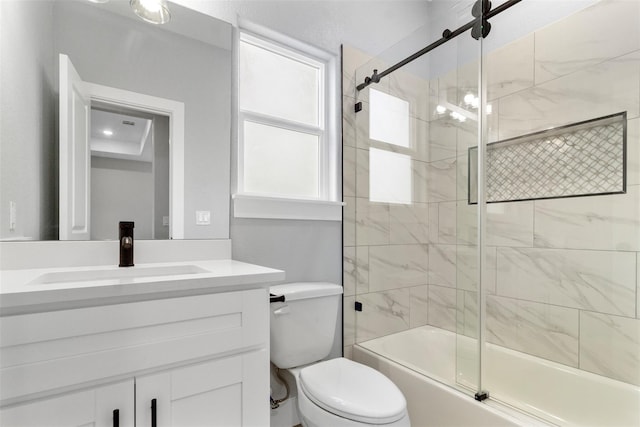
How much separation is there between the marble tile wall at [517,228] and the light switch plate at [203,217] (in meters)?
0.80

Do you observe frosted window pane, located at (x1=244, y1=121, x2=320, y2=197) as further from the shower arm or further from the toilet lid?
the toilet lid

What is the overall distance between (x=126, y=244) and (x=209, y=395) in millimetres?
622

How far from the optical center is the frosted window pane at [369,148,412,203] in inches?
79.1

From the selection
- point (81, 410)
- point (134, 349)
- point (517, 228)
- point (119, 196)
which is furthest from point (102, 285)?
point (517, 228)

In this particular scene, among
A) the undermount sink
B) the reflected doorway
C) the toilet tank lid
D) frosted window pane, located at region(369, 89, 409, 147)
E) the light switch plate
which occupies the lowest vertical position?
the toilet tank lid

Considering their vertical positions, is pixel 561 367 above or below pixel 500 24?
below

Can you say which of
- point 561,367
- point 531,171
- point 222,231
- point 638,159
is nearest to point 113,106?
point 222,231

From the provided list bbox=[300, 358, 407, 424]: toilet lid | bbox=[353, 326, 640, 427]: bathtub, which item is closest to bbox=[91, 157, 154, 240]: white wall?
bbox=[300, 358, 407, 424]: toilet lid

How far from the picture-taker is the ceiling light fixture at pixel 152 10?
51.3 inches

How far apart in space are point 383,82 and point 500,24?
0.65 meters

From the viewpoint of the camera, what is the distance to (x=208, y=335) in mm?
899

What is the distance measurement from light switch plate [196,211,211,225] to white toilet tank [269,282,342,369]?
429 millimetres

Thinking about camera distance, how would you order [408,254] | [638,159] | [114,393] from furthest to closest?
[408,254]
[638,159]
[114,393]

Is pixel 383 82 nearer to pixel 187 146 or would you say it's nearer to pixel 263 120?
pixel 263 120
